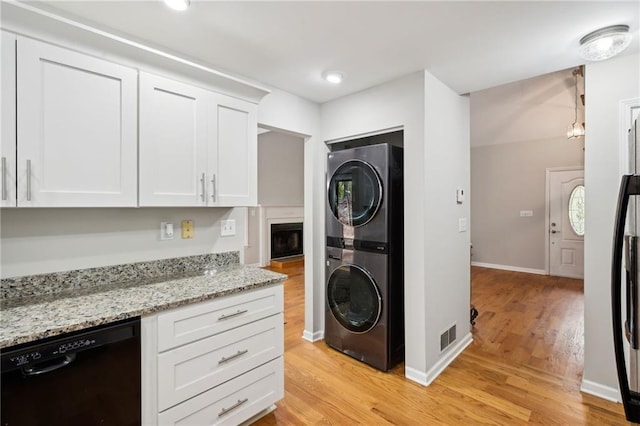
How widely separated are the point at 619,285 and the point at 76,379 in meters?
2.00

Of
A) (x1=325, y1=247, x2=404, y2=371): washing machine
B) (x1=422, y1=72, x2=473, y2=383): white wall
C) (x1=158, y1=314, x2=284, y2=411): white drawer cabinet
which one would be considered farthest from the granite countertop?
(x1=422, y1=72, x2=473, y2=383): white wall

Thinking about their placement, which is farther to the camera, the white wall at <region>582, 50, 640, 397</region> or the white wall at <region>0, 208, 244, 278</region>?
the white wall at <region>582, 50, 640, 397</region>

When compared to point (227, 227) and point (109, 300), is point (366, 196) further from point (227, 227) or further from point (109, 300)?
point (109, 300)

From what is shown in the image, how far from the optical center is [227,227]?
7.83 ft

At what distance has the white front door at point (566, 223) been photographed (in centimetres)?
544

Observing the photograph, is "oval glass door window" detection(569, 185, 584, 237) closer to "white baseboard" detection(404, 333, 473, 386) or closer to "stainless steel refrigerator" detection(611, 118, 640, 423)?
"white baseboard" detection(404, 333, 473, 386)

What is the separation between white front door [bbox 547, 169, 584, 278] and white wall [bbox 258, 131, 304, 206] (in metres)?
4.96

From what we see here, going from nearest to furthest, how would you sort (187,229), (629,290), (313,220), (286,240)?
(629,290), (187,229), (313,220), (286,240)

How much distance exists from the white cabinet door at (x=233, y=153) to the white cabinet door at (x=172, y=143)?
3.3 inches

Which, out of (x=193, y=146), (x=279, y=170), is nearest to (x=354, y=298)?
(x=193, y=146)

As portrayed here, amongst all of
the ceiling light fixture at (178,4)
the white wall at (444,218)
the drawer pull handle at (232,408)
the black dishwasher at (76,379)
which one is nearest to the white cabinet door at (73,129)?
the ceiling light fixture at (178,4)

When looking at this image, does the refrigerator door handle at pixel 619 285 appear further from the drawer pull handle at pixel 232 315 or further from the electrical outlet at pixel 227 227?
the electrical outlet at pixel 227 227

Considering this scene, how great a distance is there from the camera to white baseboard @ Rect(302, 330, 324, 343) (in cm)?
304

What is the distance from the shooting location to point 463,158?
2.88 m
